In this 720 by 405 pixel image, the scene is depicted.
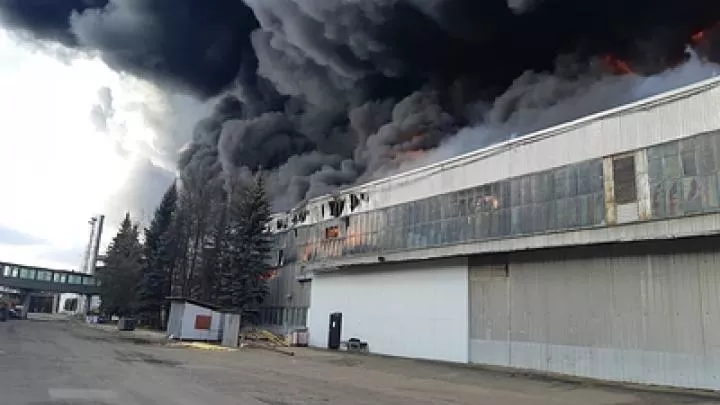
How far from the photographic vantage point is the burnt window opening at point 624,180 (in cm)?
1800

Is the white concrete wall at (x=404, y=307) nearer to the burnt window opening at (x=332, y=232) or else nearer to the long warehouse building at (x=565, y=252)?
the long warehouse building at (x=565, y=252)

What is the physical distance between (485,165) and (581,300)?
701 cm

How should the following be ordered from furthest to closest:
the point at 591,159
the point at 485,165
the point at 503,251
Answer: the point at 485,165 → the point at 503,251 → the point at 591,159

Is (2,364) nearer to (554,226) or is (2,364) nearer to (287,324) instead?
(554,226)

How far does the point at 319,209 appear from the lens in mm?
36844

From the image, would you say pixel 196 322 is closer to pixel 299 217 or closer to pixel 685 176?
pixel 299 217

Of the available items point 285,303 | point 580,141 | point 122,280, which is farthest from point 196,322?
point 122,280

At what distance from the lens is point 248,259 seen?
42.1 metres

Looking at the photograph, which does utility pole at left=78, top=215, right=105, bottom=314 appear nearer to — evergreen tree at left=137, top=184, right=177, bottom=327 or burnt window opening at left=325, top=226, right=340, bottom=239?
evergreen tree at left=137, top=184, right=177, bottom=327

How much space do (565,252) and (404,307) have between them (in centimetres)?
955

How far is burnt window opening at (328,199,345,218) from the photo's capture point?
33812mm

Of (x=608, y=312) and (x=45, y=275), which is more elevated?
(x=45, y=275)

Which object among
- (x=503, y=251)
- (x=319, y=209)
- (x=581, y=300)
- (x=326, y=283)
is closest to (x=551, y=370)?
(x=581, y=300)

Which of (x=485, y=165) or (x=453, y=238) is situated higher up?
(x=485, y=165)
